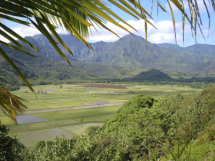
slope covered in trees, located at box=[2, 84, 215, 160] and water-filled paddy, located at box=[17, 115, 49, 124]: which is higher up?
slope covered in trees, located at box=[2, 84, 215, 160]

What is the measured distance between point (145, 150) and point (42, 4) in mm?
8922

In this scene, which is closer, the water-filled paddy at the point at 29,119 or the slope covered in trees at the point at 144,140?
the slope covered in trees at the point at 144,140

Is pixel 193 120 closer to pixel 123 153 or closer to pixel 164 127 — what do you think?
pixel 164 127

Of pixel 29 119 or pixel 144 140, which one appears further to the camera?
pixel 29 119

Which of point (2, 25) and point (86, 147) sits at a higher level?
point (2, 25)

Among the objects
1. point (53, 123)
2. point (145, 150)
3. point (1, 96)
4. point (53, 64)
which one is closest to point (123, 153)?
point (145, 150)

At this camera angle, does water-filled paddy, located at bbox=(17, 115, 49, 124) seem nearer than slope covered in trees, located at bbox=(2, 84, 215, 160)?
No

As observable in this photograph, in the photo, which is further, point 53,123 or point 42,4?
point 53,123

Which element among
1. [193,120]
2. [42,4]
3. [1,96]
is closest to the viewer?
[42,4]

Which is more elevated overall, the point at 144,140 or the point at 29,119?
the point at 144,140

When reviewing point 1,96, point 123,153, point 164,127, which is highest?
point 1,96

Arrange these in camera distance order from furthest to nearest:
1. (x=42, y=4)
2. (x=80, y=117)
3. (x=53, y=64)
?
1. (x=53, y=64)
2. (x=80, y=117)
3. (x=42, y=4)

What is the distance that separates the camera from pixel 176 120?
1075cm

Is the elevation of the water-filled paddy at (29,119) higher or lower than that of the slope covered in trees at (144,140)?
lower
